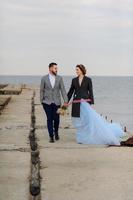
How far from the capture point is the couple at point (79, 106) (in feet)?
38.9

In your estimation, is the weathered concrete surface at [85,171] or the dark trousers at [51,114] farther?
the dark trousers at [51,114]

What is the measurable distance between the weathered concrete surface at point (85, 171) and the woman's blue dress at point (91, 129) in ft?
0.86

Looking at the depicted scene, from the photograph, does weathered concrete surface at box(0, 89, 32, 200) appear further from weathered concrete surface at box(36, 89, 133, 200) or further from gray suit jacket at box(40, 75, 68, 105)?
gray suit jacket at box(40, 75, 68, 105)

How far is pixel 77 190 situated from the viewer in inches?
294

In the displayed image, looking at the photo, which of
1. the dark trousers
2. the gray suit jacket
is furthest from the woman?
the dark trousers

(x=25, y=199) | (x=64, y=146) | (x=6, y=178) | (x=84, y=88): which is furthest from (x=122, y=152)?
(x=25, y=199)

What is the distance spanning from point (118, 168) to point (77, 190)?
5.16 feet

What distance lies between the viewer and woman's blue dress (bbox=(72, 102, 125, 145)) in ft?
38.2

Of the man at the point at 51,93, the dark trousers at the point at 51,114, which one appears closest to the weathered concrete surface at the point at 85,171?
the dark trousers at the point at 51,114

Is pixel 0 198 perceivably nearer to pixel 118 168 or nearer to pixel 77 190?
pixel 77 190

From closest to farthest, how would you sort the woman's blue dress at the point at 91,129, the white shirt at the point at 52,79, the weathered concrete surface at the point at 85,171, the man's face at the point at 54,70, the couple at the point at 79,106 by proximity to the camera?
the weathered concrete surface at the point at 85,171 < the woman's blue dress at the point at 91,129 < the couple at the point at 79,106 < the man's face at the point at 54,70 < the white shirt at the point at 52,79

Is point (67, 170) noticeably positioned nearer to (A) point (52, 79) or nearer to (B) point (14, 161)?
(B) point (14, 161)

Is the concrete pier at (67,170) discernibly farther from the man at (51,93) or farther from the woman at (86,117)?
the man at (51,93)

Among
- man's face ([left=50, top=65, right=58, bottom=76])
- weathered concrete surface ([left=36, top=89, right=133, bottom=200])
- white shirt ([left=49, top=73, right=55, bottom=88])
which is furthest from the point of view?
white shirt ([left=49, top=73, right=55, bottom=88])
